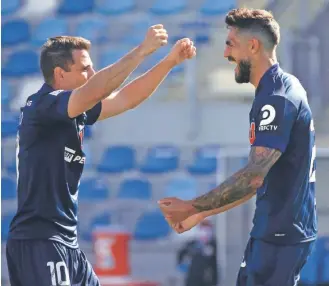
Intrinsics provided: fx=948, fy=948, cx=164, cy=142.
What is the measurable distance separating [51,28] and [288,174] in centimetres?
880

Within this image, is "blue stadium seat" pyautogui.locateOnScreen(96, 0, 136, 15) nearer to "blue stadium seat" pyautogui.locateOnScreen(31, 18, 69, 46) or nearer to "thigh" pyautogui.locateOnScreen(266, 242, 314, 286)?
"blue stadium seat" pyautogui.locateOnScreen(31, 18, 69, 46)

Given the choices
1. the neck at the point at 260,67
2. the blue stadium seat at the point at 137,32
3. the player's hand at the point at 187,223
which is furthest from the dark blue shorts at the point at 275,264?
the blue stadium seat at the point at 137,32

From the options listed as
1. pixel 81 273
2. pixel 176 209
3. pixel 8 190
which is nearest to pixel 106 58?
pixel 8 190

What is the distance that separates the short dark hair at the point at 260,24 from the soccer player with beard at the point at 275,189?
14 cm

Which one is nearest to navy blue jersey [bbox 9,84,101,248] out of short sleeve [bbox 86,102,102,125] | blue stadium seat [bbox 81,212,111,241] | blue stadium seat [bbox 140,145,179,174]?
short sleeve [bbox 86,102,102,125]

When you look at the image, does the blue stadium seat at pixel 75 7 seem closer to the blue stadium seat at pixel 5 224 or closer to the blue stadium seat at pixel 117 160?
the blue stadium seat at pixel 117 160

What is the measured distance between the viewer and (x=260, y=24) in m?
4.11

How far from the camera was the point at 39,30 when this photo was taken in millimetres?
12430

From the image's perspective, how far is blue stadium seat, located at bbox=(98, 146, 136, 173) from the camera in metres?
11.7

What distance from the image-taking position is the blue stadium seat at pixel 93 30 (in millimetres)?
12039

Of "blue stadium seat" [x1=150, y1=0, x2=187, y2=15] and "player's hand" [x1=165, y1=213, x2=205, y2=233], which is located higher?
"blue stadium seat" [x1=150, y1=0, x2=187, y2=15]

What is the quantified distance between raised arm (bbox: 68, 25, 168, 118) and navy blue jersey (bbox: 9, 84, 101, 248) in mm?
123

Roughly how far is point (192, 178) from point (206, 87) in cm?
120

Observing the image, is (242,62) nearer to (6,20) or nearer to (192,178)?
(192,178)
